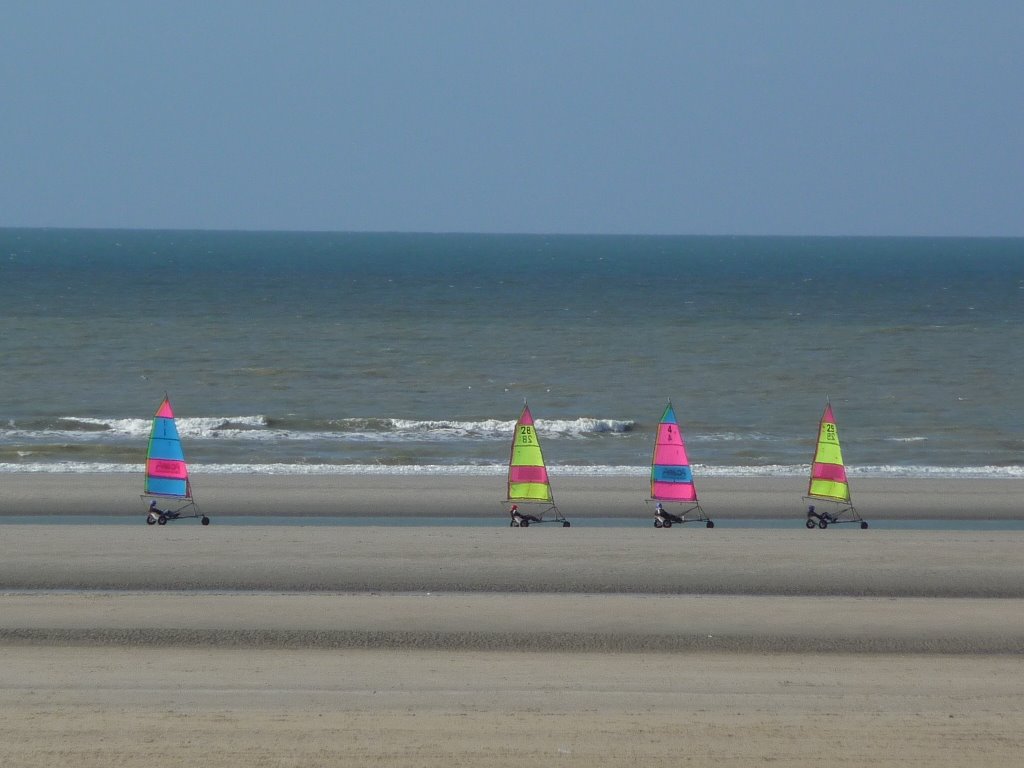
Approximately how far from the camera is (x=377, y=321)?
69750 millimetres

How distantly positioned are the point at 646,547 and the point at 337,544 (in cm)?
543

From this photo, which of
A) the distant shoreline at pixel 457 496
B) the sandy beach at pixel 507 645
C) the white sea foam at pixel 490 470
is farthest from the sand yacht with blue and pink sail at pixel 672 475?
the white sea foam at pixel 490 470

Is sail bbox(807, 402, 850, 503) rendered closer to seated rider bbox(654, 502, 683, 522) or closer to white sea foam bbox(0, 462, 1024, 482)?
seated rider bbox(654, 502, 683, 522)

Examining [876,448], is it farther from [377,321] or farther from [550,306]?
[550,306]

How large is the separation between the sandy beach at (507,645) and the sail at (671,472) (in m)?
1.26

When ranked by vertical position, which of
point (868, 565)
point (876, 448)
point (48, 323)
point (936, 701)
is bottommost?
point (936, 701)

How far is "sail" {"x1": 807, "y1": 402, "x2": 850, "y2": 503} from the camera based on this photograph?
24516 millimetres

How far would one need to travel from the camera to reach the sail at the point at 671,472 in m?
24.4

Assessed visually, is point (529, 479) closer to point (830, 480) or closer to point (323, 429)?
point (830, 480)

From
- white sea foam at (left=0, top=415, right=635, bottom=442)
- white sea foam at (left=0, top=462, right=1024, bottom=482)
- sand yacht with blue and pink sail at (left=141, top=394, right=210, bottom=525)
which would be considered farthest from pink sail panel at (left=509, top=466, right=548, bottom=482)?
white sea foam at (left=0, top=415, right=635, bottom=442)

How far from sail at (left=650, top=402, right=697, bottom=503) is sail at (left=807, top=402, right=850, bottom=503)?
2.55 meters

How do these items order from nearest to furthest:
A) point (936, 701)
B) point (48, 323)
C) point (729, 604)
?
point (936, 701) < point (729, 604) < point (48, 323)

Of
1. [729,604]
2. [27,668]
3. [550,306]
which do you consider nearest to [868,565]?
[729,604]

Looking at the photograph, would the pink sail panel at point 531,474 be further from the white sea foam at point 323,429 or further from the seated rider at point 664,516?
the white sea foam at point 323,429
